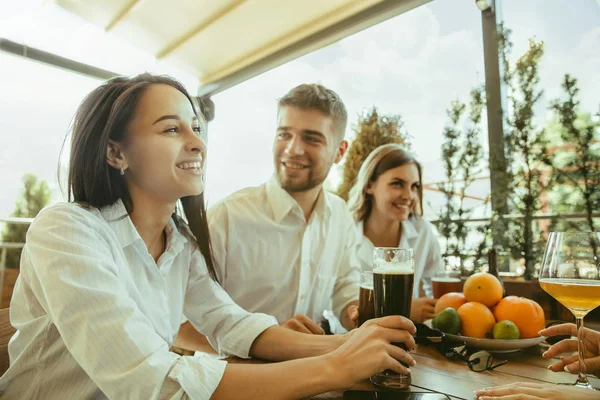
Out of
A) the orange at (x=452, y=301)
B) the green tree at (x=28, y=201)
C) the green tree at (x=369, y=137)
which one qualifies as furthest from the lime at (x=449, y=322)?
the green tree at (x=28, y=201)

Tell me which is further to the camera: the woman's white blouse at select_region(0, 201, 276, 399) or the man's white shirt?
the man's white shirt

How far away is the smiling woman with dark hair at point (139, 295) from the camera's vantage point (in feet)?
2.41

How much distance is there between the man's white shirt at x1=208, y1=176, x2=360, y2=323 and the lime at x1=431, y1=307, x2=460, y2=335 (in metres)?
0.67

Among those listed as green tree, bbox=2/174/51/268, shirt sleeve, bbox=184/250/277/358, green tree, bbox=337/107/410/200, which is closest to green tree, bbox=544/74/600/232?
green tree, bbox=337/107/410/200

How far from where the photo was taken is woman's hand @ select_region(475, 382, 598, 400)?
72cm

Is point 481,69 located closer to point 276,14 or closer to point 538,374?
point 276,14

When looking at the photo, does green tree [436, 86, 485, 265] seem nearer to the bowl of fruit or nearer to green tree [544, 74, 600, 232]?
green tree [544, 74, 600, 232]

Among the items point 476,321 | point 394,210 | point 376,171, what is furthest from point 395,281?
point 376,171

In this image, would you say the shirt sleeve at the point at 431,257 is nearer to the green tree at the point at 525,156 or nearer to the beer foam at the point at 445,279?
the green tree at the point at 525,156

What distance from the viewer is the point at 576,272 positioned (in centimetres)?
84

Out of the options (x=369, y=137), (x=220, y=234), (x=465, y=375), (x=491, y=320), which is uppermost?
(x=369, y=137)

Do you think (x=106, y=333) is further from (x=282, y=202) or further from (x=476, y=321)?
(x=282, y=202)

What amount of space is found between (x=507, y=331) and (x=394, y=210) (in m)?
1.34

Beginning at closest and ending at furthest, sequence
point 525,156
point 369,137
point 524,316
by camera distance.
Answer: point 524,316 → point 525,156 → point 369,137
